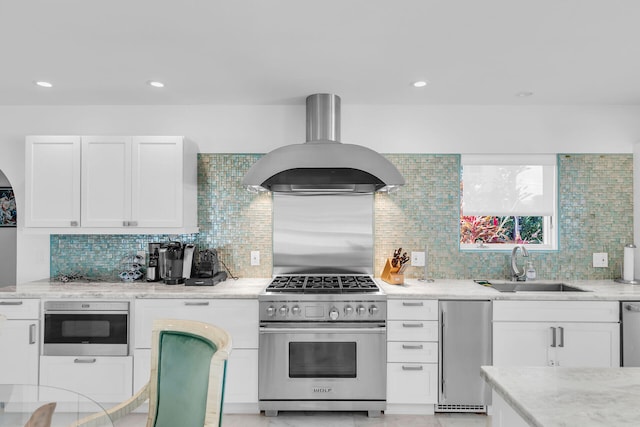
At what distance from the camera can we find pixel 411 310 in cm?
278

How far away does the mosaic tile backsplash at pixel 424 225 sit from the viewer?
3.34 metres

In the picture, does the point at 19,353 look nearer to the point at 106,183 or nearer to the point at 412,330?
the point at 106,183

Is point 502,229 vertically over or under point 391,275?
over

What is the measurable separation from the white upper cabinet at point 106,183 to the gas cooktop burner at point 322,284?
3.08 ft

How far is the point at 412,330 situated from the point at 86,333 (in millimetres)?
2336

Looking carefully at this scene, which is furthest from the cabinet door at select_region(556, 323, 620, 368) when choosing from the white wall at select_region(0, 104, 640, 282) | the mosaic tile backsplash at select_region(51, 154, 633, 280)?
the white wall at select_region(0, 104, 640, 282)

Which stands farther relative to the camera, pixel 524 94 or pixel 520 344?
pixel 524 94

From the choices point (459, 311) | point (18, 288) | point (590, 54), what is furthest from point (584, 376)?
point (18, 288)

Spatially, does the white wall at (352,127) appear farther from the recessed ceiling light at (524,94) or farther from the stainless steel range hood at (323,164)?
the stainless steel range hood at (323,164)

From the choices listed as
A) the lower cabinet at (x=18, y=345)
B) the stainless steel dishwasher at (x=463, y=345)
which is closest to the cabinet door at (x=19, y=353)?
the lower cabinet at (x=18, y=345)

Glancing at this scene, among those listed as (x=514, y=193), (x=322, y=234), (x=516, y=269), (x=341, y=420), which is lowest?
(x=341, y=420)

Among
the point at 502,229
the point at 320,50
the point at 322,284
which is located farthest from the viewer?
the point at 502,229

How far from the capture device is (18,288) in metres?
2.92

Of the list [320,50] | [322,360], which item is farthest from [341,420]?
[320,50]
